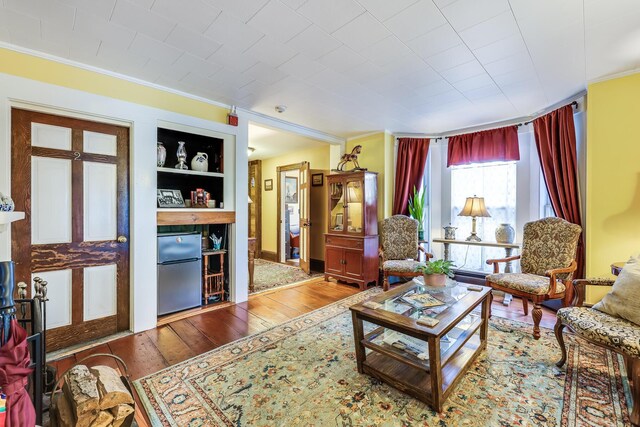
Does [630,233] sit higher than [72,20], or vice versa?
[72,20]

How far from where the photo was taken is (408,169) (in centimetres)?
439

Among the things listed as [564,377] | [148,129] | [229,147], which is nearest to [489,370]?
[564,377]

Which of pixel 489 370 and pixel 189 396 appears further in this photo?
pixel 489 370

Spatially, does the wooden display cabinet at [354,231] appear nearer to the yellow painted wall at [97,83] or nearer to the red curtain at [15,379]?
the yellow painted wall at [97,83]

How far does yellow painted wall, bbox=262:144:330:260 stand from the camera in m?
5.54

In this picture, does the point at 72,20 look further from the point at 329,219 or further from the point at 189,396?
the point at 329,219

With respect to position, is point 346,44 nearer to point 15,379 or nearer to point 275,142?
point 15,379

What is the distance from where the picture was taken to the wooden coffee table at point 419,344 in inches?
62.8

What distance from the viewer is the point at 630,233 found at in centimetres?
251

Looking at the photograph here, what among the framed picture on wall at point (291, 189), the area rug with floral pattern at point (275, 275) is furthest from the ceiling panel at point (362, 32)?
the framed picture on wall at point (291, 189)

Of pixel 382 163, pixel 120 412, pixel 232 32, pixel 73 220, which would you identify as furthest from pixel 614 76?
pixel 73 220

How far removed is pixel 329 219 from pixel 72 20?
11.8ft

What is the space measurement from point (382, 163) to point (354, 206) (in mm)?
842

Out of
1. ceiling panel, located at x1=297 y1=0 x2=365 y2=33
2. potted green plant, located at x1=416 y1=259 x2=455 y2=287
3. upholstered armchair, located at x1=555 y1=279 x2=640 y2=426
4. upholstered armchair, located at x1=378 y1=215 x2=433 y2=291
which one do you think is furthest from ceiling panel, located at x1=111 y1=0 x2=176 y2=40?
upholstered armchair, located at x1=378 y1=215 x2=433 y2=291
